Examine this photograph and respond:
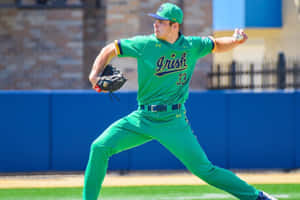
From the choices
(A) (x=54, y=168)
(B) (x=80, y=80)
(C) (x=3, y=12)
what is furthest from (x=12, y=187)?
(C) (x=3, y=12)

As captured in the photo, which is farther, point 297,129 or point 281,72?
point 281,72

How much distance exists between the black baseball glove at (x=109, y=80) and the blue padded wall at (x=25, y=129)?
15.9ft

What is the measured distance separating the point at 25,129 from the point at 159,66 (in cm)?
518

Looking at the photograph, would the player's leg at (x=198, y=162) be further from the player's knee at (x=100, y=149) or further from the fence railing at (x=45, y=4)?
the fence railing at (x=45, y=4)

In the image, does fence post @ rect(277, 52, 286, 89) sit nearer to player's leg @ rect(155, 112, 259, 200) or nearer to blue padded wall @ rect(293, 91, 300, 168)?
blue padded wall @ rect(293, 91, 300, 168)

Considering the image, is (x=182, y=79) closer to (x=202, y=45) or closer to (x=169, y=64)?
(x=169, y=64)

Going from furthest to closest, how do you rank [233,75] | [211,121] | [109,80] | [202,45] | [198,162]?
[233,75] < [211,121] < [202,45] < [198,162] < [109,80]

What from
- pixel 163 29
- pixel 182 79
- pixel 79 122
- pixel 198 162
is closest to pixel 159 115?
pixel 182 79

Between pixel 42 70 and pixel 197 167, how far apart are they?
10442 millimetres

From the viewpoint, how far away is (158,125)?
511cm

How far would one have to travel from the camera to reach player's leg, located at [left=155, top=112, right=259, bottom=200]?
5.05 m

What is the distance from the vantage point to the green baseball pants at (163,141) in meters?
5.00

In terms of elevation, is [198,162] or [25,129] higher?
[198,162]

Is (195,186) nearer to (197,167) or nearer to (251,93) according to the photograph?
(251,93)
